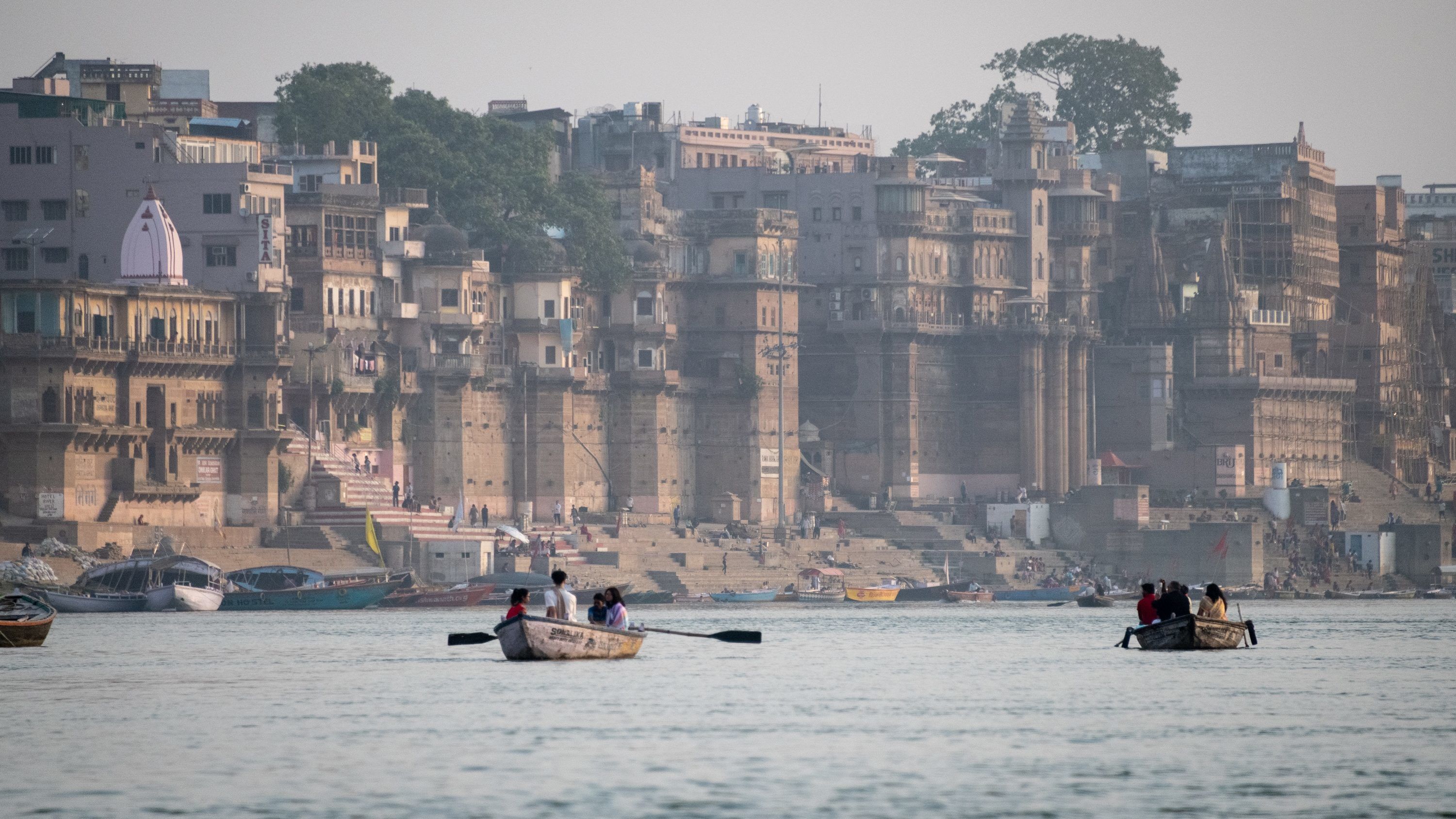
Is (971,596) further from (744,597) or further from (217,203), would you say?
(217,203)

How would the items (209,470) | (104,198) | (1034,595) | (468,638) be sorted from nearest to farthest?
1. (468,638)
2. (209,470)
3. (104,198)
4. (1034,595)

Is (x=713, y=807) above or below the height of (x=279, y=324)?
below

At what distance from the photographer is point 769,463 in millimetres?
121562

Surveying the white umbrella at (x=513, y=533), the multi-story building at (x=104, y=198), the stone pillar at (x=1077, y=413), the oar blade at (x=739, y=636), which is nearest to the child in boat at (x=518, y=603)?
the oar blade at (x=739, y=636)

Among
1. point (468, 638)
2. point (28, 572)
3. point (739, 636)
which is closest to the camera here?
point (468, 638)

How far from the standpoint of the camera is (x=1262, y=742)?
4841 centimetres

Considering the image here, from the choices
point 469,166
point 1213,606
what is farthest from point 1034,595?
point 1213,606

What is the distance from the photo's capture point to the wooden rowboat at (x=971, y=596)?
11194 cm

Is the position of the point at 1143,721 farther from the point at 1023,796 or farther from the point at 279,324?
the point at 279,324

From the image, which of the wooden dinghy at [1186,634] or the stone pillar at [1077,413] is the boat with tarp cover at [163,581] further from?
the stone pillar at [1077,413]

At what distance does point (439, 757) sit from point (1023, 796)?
349 inches

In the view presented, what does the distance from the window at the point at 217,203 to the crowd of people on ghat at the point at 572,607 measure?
142ft

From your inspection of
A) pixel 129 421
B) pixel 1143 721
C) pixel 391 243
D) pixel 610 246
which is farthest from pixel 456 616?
pixel 1143 721

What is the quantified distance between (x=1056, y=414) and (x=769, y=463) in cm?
1454
